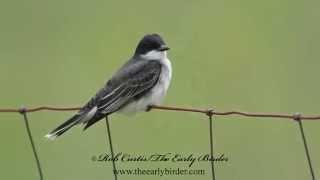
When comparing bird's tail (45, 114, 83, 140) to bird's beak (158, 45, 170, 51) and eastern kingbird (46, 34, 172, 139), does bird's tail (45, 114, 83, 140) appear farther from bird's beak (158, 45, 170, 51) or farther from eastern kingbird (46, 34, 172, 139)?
bird's beak (158, 45, 170, 51)

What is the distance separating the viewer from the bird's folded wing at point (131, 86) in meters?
5.62

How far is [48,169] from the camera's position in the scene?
22.5ft

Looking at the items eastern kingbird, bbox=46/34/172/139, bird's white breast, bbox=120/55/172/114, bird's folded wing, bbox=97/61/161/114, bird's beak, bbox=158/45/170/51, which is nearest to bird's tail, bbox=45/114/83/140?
eastern kingbird, bbox=46/34/172/139

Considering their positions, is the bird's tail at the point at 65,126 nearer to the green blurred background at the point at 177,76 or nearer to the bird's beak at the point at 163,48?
the bird's beak at the point at 163,48

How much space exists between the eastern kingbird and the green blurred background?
33.8 inches

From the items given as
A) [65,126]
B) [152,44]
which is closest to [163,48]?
[152,44]

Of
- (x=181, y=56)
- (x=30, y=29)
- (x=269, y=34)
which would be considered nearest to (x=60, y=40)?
(x=30, y=29)

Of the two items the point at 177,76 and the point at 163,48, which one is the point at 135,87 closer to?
the point at 163,48

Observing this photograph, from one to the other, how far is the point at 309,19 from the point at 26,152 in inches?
111

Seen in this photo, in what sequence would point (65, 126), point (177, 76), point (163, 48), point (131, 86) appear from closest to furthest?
point (65, 126) < point (131, 86) < point (163, 48) < point (177, 76)

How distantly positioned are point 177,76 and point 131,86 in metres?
2.29

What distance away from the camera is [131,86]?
230 inches

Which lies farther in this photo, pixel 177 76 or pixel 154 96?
pixel 177 76

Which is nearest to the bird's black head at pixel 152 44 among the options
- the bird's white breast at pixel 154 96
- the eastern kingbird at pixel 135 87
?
the eastern kingbird at pixel 135 87
